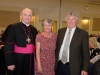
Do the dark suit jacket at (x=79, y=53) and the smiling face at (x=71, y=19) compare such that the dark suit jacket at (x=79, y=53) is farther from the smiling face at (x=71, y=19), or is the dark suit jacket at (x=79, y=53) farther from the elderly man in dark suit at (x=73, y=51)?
the smiling face at (x=71, y=19)

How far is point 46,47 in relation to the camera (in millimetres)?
2680

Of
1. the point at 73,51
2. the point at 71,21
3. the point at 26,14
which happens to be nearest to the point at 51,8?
the point at 26,14

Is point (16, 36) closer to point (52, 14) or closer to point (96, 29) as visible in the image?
point (52, 14)

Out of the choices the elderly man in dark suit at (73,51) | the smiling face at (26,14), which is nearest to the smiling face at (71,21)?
the elderly man in dark suit at (73,51)

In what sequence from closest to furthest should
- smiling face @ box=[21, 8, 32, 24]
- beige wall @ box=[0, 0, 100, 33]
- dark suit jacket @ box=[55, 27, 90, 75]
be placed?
dark suit jacket @ box=[55, 27, 90, 75], smiling face @ box=[21, 8, 32, 24], beige wall @ box=[0, 0, 100, 33]

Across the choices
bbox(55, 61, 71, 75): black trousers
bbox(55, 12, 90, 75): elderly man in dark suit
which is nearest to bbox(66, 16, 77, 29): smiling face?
bbox(55, 12, 90, 75): elderly man in dark suit

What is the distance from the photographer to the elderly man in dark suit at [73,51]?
2404 mm

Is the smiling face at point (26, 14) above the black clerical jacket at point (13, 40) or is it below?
above

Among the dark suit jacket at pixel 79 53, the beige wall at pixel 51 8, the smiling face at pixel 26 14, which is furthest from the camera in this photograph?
the beige wall at pixel 51 8

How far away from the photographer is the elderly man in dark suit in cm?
240

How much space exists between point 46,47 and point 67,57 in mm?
390

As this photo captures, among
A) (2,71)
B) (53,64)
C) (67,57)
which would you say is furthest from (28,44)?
(2,71)

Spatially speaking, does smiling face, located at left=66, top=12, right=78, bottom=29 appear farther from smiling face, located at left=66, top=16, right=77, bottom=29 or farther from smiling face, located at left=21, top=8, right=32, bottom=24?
smiling face, located at left=21, top=8, right=32, bottom=24

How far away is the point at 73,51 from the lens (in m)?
2.41
